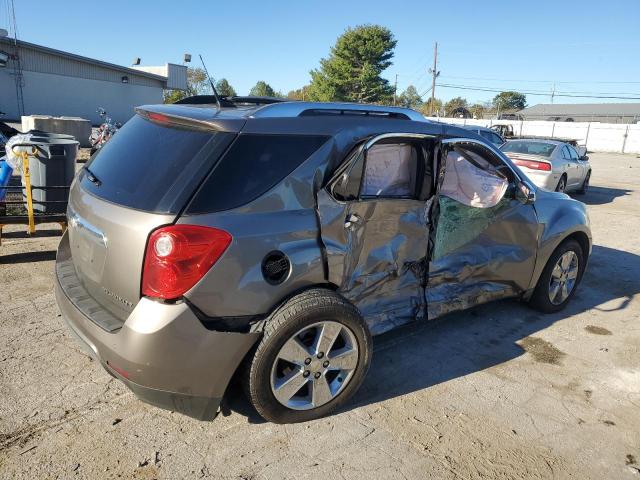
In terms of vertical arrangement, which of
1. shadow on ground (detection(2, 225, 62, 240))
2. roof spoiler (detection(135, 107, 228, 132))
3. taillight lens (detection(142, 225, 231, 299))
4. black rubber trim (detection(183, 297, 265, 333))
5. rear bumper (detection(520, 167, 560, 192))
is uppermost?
roof spoiler (detection(135, 107, 228, 132))

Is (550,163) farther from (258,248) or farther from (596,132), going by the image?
(596,132)

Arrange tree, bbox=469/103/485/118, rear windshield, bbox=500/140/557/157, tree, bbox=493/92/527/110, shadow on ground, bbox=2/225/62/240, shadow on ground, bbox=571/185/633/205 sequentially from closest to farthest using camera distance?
shadow on ground, bbox=2/225/62/240
rear windshield, bbox=500/140/557/157
shadow on ground, bbox=571/185/633/205
tree, bbox=469/103/485/118
tree, bbox=493/92/527/110

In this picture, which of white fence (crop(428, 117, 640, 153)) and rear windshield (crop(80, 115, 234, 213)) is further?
white fence (crop(428, 117, 640, 153))

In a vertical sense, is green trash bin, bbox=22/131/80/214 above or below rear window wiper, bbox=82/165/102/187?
below

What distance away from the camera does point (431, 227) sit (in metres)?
3.55

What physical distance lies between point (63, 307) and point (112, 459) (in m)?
0.98

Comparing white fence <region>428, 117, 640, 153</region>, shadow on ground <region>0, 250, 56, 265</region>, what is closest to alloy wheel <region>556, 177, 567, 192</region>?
shadow on ground <region>0, 250, 56, 265</region>

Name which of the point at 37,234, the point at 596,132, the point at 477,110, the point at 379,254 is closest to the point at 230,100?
the point at 379,254

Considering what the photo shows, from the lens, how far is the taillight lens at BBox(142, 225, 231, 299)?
2352 mm

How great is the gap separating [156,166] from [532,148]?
1181 centimetres

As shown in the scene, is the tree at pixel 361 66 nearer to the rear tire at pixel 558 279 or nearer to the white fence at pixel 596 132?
the white fence at pixel 596 132

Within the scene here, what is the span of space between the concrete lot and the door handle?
1.13m

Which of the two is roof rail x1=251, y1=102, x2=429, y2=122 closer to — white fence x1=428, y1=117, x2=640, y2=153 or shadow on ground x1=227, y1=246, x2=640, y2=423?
shadow on ground x1=227, y1=246, x2=640, y2=423

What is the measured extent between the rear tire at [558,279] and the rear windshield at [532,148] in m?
8.02
